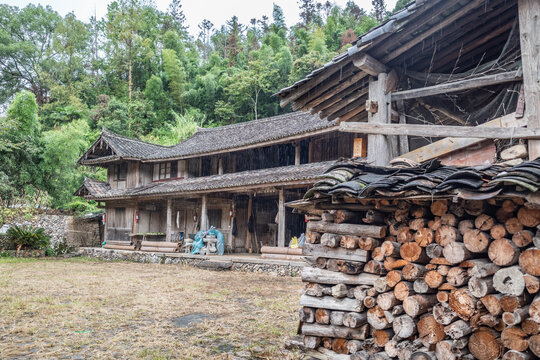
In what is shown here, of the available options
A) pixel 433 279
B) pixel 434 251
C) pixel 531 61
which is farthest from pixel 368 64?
pixel 433 279

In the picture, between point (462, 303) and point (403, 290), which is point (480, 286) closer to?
point (462, 303)

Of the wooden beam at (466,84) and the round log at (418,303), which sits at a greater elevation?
the wooden beam at (466,84)

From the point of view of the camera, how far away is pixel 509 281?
3148mm

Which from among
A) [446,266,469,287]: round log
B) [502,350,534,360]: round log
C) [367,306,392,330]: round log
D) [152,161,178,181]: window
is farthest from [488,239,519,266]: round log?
[152,161,178,181]: window

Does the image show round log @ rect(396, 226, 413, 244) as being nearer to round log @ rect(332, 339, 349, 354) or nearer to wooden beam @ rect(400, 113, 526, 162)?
round log @ rect(332, 339, 349, 354)

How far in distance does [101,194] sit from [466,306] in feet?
67.1

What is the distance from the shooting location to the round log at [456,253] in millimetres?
3365

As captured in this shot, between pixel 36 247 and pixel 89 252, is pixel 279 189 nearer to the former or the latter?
pixel 89 252

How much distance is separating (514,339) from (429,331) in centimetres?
69

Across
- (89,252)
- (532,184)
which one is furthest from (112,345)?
(89,252)

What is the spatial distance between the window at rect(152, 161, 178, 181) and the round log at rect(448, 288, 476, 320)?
1816 centimetres

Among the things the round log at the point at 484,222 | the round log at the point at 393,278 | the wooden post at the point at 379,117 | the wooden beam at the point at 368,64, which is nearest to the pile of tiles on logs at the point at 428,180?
the round log at the point at 484,222

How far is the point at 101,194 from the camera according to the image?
20.6m

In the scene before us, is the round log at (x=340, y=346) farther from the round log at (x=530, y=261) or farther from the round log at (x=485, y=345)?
the round log at (x=530, y=261)
